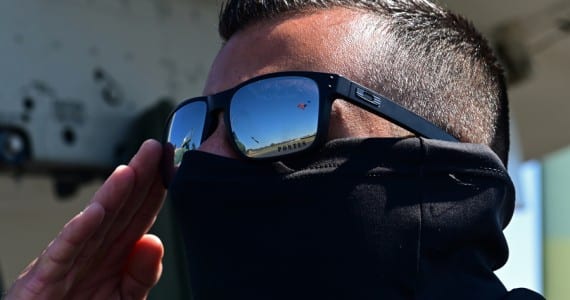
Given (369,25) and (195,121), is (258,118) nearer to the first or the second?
(195,121)

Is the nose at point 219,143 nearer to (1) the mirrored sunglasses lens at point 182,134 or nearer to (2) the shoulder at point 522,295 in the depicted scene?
(1) the mirrored sunglasses lens at point 182,134

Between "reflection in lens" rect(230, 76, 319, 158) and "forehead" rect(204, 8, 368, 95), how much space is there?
0.14 ft

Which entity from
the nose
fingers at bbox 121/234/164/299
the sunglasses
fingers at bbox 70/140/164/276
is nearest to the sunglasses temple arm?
the sunglasses

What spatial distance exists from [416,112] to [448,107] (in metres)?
0.07

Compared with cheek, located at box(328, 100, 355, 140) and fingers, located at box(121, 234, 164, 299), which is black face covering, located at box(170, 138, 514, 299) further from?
fingers, located at box(121, 234, 164, 299)

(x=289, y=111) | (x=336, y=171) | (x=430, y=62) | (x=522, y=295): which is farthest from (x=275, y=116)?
(x=522, y=295)

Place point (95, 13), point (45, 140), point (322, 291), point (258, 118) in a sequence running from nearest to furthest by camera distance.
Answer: point (322, 291), point (258, 118), point (45, 140), point (95, 13)

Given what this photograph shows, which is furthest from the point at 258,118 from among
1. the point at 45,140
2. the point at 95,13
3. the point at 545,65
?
the point at 545,65

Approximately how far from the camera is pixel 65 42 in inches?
116

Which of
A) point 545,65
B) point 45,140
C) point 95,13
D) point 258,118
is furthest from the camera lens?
point 545,65

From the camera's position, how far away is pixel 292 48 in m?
1.36

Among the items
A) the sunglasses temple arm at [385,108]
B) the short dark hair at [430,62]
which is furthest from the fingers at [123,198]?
the sunglasses temple arm at [385,108]

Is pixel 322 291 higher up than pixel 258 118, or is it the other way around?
pixel 258 118

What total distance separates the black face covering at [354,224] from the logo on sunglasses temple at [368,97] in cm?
6
